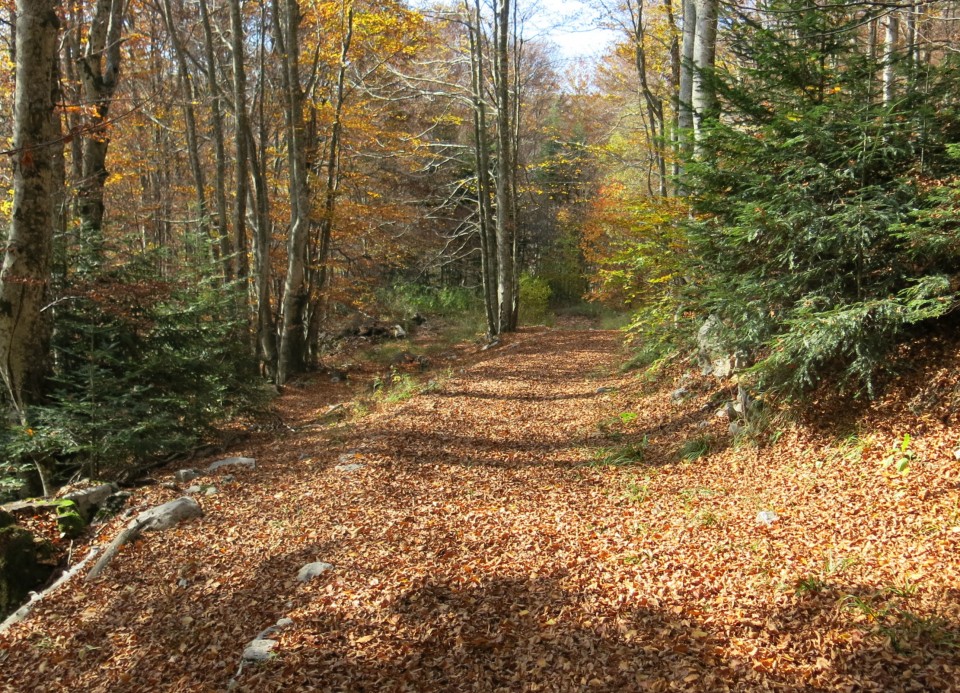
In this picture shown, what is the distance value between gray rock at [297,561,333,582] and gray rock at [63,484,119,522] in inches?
112

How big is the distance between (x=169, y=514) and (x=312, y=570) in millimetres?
1920

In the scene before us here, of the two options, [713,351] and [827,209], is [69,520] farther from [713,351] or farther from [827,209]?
[827,209]

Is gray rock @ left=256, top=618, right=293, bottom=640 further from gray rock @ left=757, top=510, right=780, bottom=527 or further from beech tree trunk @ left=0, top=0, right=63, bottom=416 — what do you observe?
beech tree trunk @ left=0, top=0, right=63, bottom=416

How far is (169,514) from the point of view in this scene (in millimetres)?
5414

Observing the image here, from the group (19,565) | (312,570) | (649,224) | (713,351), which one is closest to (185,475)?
(19,565)

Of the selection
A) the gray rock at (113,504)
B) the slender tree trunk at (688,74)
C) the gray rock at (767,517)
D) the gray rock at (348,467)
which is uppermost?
the slender tree trunk at (688,74)

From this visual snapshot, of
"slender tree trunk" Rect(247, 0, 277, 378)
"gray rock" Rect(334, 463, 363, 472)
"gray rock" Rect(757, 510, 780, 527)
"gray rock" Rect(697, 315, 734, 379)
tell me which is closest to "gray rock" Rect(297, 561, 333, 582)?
"gray rock" Rect(334, 463, 363, 472)

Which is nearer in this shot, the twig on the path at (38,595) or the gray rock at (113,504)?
the twig on the path at (38,595)

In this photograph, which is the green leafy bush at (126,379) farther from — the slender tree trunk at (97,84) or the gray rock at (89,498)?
the slender tree trunk at (97,84)

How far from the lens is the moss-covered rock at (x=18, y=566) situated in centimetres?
483

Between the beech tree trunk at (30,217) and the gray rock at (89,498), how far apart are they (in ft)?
3.26

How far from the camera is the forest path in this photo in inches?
122

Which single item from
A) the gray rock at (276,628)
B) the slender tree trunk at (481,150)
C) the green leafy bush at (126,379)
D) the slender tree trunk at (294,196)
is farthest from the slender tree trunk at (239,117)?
the gray rock at (276,628)

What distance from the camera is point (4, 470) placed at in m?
6.23
